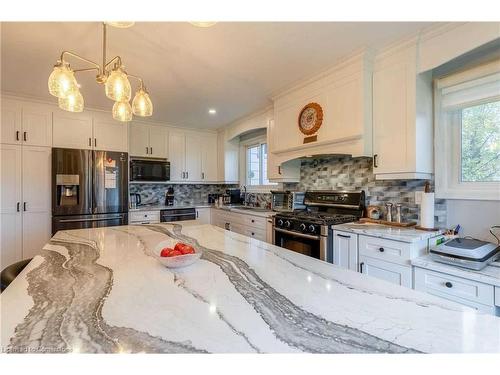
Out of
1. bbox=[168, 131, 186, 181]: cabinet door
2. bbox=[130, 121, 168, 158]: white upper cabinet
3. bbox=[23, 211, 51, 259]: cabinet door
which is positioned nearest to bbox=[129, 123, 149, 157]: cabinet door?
bbox=[130, 121, 168, 158]: white upper cabinet

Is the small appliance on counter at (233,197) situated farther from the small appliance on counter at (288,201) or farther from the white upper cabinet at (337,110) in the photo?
the white upper cabinet at (337,110)

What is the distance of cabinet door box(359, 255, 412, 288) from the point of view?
177 cm

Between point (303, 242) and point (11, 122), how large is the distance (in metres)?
3.80

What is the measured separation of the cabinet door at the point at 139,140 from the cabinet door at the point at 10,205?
1382mm

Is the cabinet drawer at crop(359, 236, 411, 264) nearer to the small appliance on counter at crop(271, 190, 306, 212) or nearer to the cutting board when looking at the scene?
the cutting board

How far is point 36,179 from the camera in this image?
126 inches

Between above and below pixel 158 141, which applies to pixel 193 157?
below

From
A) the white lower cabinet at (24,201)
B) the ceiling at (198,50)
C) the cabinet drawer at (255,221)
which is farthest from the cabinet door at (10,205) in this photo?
the cabinet drawer at (255,221)

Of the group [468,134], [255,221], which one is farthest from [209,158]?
[468,134]

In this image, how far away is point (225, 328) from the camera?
0.67m

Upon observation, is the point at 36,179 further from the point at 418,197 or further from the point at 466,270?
the point at 466,270

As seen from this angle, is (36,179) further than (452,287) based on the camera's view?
Yes
